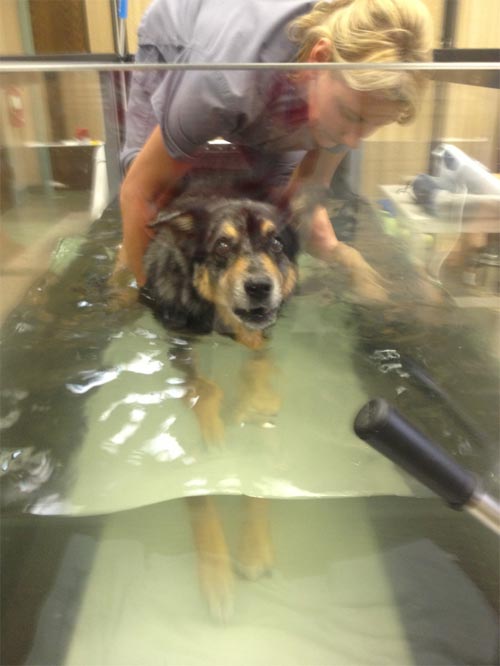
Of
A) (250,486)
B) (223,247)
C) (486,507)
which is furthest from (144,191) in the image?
(486,507)

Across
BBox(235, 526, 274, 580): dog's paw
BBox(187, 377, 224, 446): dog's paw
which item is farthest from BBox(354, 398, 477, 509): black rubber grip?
BBox(187, 377, 224, 446): dog's paw

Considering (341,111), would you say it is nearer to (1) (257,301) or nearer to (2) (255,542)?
(1) (257,301)

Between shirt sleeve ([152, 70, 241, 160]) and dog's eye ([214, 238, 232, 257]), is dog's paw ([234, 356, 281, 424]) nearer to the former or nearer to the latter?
dog's eye ([214, 238, 232, 257])

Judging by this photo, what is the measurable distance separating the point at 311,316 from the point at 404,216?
1.12 feet

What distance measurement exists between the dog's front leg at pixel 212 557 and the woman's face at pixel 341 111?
74 cm

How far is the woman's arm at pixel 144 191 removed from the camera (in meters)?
1.24

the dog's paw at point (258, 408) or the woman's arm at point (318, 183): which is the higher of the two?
the woman's arm at point (318, 183)

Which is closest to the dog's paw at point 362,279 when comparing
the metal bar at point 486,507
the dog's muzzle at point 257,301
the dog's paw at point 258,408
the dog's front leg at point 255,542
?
the dog's muzzle at point 257,301

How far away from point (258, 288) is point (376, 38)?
505 millimetres

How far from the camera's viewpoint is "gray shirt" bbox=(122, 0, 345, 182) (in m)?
1.07

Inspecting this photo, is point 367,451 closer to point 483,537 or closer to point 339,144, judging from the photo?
point 483,537

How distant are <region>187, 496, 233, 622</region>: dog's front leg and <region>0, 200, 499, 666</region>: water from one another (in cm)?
2

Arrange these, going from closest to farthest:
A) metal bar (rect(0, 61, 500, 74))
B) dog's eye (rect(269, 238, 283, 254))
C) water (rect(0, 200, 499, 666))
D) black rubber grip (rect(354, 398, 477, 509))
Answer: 1. black rubber grip (rect(354, 398, 477, 509))
2. water (rect(0, 200, 499, 666))
3. metal bar (rect(0, 61, 500, 74))
4. dog's eye (rect(269, 238, 283, 254))

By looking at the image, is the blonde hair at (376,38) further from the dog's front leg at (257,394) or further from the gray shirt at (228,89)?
the dog's front leg at (257,394)
